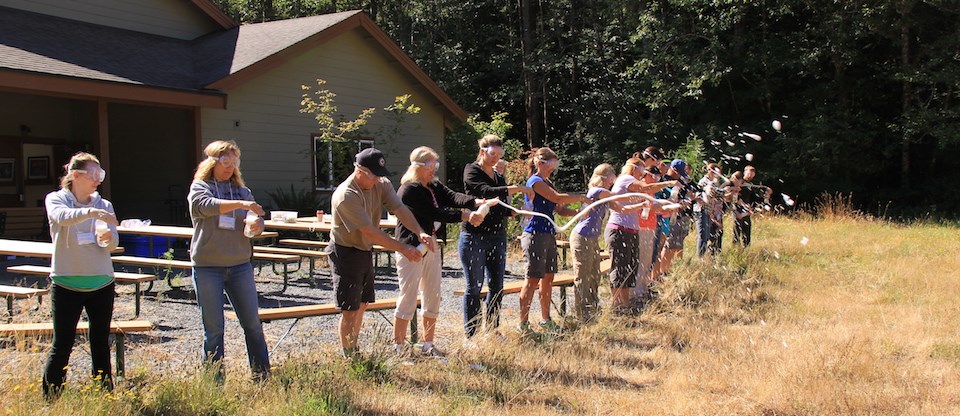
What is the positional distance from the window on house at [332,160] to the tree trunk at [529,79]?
14.6 metres

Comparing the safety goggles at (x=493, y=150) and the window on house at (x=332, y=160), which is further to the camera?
the window on house at (x=332, y=160)

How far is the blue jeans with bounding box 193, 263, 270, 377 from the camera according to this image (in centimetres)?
447

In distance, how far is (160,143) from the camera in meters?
16.2

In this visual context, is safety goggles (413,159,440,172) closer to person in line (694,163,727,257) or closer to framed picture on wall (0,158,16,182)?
person in line (694,163,727,257)

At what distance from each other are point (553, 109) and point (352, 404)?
28.8 meters

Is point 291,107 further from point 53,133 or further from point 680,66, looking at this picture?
point 680,66

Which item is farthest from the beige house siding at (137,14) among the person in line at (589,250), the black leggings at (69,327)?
the person in line at (589,250)

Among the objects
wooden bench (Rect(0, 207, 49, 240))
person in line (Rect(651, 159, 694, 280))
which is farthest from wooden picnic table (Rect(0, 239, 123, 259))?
wooden bench (Rect(0, 207, 49, 240))

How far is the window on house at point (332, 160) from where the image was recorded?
15.9 meters

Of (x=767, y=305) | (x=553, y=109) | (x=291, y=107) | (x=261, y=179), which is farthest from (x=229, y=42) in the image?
(x=553, y=109)

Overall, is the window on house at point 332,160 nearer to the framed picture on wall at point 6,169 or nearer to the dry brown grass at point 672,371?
the framed picture on wall at point 6,169

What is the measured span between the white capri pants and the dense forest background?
1682 centimetres

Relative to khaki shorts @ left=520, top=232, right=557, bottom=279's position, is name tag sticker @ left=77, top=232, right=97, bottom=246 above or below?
above

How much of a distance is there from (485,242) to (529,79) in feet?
84.3
